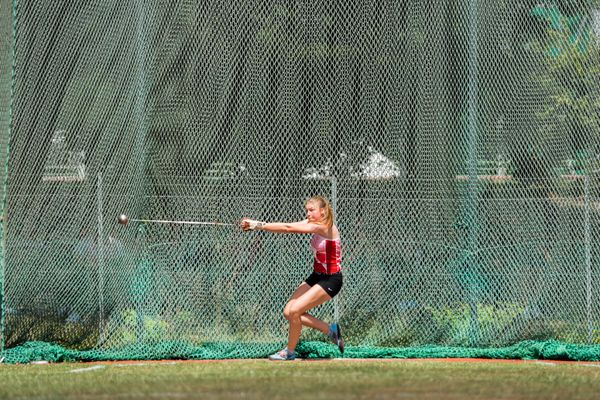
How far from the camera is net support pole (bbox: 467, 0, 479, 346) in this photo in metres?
12.5

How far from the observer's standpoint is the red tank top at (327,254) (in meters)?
11.1

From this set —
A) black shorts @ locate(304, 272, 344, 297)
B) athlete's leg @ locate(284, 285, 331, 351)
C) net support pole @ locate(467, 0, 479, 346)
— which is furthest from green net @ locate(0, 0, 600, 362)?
black shorts @ locate(304, 272, 344, 297)

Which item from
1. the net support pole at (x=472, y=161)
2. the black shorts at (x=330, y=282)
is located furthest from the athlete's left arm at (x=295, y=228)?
the net support pole at (x=472, y=161)

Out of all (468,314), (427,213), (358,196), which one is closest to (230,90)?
(358,196)

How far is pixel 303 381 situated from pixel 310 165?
448 centimetres

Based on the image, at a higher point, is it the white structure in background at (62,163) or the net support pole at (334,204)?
the white structure in background at (62,163)

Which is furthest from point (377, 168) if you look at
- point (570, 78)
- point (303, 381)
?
point (303, 381)

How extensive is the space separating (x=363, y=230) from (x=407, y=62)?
216 centimetres

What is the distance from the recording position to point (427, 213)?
12.6m

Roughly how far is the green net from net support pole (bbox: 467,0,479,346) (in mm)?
19

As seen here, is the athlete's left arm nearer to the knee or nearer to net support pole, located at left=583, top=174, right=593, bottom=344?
the knee

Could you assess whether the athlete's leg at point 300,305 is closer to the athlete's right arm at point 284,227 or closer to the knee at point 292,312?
the knee at point 292,312

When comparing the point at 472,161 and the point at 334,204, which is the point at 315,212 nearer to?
the point at 334,204

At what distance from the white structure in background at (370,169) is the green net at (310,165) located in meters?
0.02
